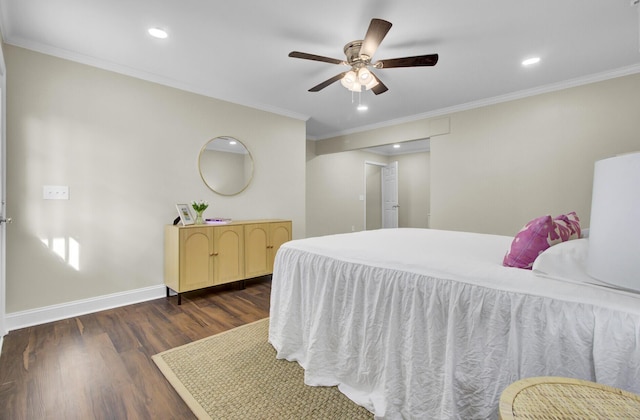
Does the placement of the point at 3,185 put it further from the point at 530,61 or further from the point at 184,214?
the point at 530,61

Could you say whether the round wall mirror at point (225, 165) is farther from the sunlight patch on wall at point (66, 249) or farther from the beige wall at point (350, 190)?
the beige wall at point (350, 190)

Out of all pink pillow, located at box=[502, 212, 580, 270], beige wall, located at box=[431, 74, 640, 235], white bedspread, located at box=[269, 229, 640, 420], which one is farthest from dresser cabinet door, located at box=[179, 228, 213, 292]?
beige wall, located at box=[431, 74, 640, 235]

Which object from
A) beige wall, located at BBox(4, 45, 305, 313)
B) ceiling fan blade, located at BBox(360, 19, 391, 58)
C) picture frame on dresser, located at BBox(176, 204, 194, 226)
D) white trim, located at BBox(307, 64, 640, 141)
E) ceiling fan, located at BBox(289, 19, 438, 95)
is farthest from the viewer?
picture frame on dresser, located at BBox(176, 204, 194, 226)

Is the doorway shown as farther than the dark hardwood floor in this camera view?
Yes

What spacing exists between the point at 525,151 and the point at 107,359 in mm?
4577

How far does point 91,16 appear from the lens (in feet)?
6.88

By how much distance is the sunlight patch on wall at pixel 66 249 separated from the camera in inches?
101

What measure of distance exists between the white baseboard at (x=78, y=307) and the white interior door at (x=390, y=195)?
5.52 metres

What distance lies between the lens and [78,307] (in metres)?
2.68

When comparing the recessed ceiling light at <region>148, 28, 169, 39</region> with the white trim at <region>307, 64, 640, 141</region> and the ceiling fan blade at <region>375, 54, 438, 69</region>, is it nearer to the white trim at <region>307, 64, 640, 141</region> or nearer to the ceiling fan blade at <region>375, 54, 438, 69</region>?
the ceiling fan blade at <region>375, 54, 438, 69</region>

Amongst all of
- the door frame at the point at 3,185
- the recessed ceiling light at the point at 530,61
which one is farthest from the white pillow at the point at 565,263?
the door frame at the point at 3,185

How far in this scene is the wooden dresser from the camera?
297 cm

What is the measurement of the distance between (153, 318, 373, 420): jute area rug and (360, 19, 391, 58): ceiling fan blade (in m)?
2.14

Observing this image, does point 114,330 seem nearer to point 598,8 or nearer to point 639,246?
point 639,246
